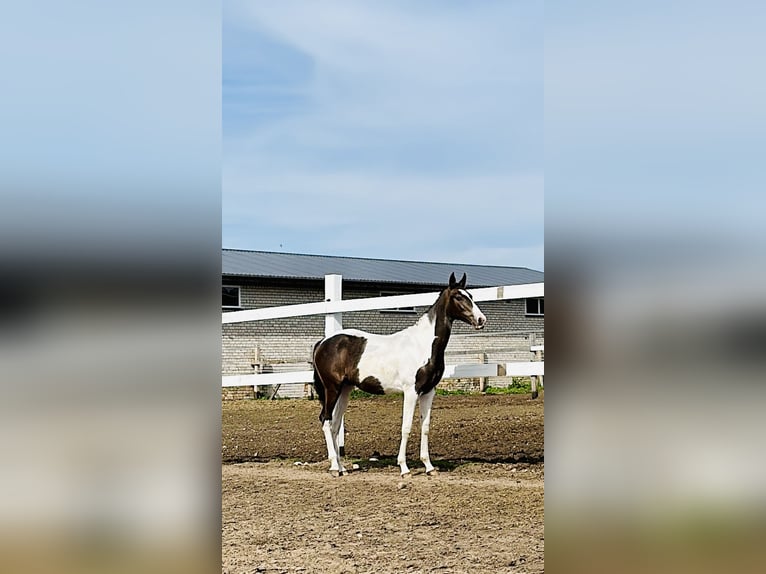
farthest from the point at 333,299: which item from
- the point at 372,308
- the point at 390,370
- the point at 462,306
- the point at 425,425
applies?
the point at 425,425

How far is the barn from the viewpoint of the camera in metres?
16.9

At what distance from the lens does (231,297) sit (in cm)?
1753

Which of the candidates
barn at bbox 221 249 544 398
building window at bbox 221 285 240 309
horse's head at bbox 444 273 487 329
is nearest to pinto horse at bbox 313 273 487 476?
horse's head at bbox 444 273 487 329

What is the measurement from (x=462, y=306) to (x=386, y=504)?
71.4 inches

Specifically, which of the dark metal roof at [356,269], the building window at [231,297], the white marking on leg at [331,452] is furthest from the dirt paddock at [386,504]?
the dark metal roof at [356,269]

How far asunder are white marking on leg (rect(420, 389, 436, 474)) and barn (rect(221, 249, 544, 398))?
899 cm

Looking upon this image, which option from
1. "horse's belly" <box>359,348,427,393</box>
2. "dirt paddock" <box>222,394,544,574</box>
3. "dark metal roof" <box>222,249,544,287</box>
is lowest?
"dirt paddock" <box>222,394,544,574</box>

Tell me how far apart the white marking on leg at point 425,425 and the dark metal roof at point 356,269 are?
11139 mm

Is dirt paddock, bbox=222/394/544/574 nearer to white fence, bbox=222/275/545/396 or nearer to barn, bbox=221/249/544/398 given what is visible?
white fence, bbox=222/275/545/396

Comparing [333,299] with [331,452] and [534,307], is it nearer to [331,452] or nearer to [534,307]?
[331,452]

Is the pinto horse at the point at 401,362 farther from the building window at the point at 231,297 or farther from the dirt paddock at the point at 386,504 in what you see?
the building window at the point at 231,297

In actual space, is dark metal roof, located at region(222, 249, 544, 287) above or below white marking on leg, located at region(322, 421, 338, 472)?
above
